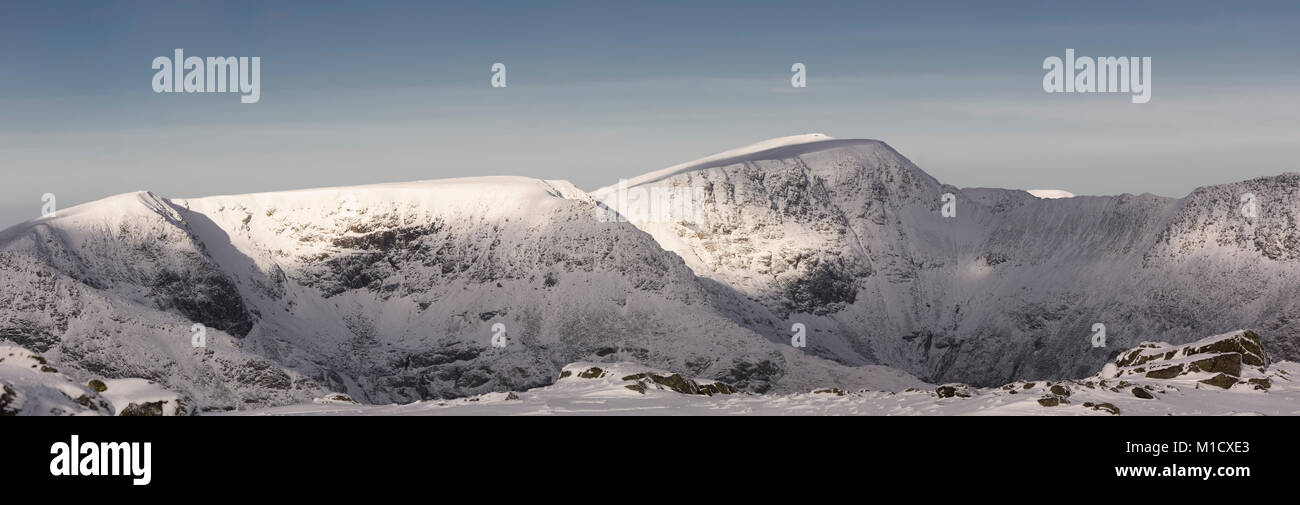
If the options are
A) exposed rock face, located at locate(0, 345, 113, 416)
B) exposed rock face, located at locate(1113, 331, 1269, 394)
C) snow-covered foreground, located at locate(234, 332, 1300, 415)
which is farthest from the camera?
exposed rock face, located at locate(1113, 331, 1269, 394)

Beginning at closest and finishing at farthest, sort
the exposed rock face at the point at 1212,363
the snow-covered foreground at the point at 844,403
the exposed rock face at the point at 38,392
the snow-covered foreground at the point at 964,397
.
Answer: the exposed rock face at the point at 38,392, the snow-covered foreground at the point at 844,403, the snow-covered foreground at the point at 964,397, the exposed rock face at the point at 1212,363

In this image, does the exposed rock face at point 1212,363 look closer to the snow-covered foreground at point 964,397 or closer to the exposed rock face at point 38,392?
the snow-covered foreground at point 964,397

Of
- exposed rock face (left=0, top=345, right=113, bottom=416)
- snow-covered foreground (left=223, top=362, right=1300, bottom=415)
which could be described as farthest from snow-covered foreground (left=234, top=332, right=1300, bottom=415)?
exposed rock face (left=0, top=345, right=113, bottom=416)

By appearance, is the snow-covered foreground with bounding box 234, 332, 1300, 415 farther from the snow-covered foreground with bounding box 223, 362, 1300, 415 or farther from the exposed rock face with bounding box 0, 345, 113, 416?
the exposed rock face with bounding box 0, 345, 113, 416

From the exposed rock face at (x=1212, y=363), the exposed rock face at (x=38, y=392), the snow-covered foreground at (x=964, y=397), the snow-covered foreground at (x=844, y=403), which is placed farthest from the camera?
the exposed rock face at (x=1212, y=363)

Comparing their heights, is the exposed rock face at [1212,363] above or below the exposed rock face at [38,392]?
below

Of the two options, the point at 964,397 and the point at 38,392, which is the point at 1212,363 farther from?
the point at 38,392

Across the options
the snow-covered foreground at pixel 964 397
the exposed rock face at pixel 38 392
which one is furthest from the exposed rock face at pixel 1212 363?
the exposed rock face at pixel 38 392

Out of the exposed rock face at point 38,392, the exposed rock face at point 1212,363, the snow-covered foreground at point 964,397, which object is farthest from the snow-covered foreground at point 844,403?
the exposed rock face at point 38,392

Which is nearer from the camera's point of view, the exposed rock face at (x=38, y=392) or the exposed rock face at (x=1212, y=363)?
the exposed rock face at (x=38, y=392)

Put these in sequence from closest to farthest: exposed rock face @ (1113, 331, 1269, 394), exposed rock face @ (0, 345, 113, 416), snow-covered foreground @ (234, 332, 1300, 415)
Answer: exposed rock face @ (0, 345, 113, 416) < snow-covered foreground @ (234, 332, 1300, 415) < exposed rock face @ (1113, 331, 1269, 394)

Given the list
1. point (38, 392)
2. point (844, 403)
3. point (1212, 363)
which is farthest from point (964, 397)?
point (38, 392)
